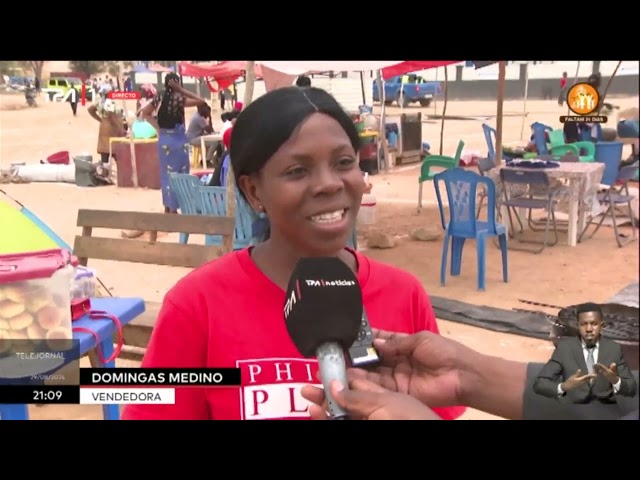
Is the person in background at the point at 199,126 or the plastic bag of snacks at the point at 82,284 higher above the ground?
the person in background at the point at 199,126

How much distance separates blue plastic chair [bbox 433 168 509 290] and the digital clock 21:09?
3.79 meters

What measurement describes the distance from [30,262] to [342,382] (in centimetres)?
114

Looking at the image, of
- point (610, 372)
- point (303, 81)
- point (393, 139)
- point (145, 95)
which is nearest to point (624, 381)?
point (610, 372)

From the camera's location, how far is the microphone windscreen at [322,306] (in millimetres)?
1011

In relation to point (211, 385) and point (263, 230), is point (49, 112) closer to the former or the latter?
point (263, 230)

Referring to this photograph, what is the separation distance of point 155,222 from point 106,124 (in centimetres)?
176

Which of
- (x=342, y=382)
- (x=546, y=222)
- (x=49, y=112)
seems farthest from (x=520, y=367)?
(x=546, y=222)

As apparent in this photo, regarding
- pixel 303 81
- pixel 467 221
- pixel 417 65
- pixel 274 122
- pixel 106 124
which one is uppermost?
pixel 417 65

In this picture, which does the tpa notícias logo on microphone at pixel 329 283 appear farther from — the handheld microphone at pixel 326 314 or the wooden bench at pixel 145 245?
the wooden bench at pixel 145 245

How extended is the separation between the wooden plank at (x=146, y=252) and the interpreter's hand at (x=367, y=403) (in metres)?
1.99

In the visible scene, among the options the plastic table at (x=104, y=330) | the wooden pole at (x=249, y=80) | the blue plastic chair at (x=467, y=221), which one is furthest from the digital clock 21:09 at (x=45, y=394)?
the blue plastic chair at (x=467, y=221)

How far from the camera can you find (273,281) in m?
1.36

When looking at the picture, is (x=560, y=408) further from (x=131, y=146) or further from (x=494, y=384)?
(x=131, y=146)

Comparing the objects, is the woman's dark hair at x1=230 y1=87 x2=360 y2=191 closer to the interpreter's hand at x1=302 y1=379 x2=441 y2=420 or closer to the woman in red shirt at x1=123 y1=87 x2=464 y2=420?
the woman in red shirt at x1=123 y1=87 x2=464 y2=420
